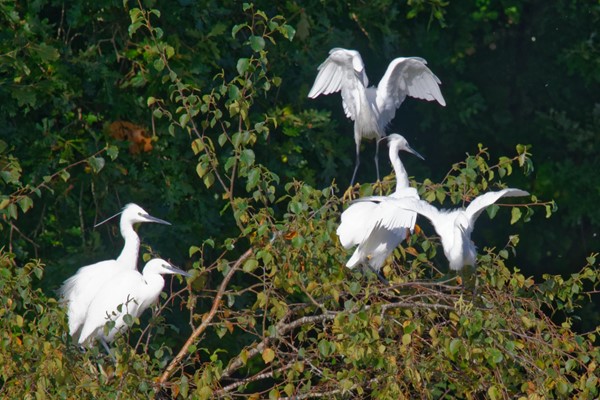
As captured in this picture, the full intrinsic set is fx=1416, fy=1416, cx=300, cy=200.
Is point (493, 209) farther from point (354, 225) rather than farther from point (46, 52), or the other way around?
point (46, 52)

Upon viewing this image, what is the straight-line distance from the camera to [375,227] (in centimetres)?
537

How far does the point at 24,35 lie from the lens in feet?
23.7

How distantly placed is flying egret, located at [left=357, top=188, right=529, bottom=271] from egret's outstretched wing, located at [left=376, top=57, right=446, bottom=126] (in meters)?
1.99

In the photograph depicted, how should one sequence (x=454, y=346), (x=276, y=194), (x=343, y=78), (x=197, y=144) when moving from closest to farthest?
(x=454, y=346) → (x=197, y=144) → (x=343, y=78) → (x=276, y=194)

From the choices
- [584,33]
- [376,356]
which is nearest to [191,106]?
[376,356]

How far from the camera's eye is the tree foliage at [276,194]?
180 inches

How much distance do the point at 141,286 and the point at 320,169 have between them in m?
2.87

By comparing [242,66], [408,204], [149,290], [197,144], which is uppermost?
[242,66]

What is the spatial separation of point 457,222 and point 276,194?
283 cm

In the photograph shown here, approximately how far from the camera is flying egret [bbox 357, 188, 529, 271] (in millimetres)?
5121

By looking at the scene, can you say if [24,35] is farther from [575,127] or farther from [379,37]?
[575,127]

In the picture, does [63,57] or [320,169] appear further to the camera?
[320,169]

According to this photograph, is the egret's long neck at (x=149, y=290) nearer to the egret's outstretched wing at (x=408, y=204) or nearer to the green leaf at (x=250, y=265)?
the egret's outstretched wing at (x=408, y=204)

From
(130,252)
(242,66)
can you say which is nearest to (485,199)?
(242,66)
